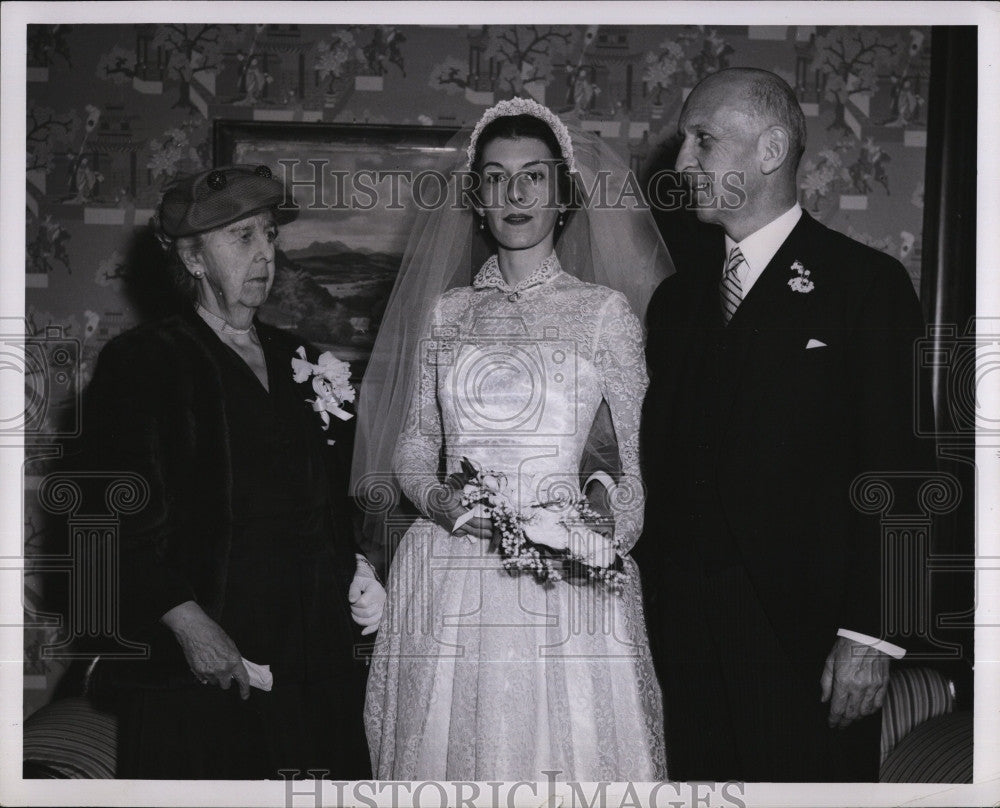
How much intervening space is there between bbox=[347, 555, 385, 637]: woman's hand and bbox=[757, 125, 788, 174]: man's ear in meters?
1.54

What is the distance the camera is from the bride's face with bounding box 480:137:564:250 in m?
2.78

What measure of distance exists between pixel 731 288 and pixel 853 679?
1063 millimetres

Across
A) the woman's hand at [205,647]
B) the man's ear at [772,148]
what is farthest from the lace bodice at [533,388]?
the woman's hand at [205,647]

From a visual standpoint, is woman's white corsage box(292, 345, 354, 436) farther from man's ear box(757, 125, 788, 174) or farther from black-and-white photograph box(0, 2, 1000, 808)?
man's ear box(757, 125, 788, 174)

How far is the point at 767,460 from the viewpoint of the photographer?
8.73 ft

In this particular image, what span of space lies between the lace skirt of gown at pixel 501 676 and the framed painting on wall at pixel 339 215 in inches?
24.8

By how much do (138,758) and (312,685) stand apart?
0.53 metres

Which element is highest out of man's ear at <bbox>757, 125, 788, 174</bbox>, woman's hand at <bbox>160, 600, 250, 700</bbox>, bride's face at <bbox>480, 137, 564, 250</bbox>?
man's ear at <bbox>757, 125, 788, 174</bbox>

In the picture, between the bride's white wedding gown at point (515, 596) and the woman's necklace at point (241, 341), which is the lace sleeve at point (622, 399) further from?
the woman's necklace at point (241, 341)

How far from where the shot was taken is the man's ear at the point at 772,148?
9.11ft

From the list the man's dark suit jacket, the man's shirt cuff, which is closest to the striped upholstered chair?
the man's shirt cuff

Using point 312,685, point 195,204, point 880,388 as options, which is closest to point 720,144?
point 880,388

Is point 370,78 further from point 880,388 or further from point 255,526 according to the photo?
point 880,388

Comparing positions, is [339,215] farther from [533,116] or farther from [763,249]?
[763,249]
